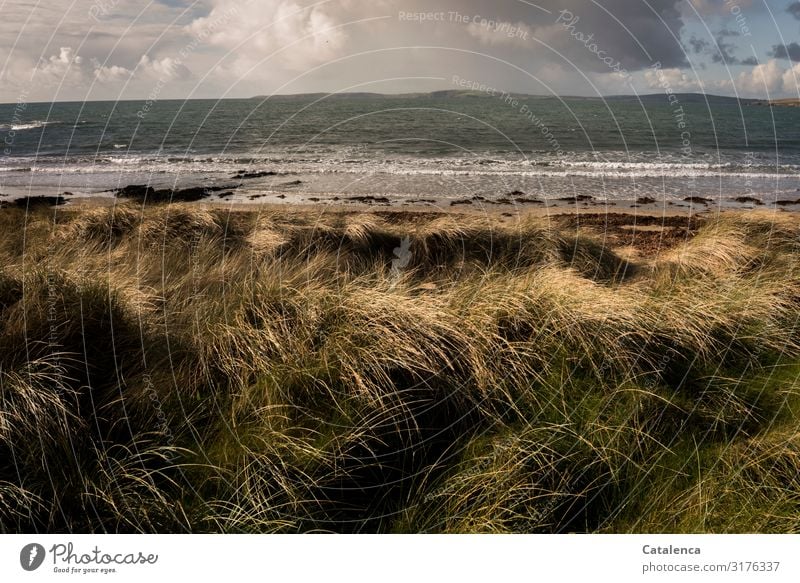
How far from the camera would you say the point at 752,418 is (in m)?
4.08

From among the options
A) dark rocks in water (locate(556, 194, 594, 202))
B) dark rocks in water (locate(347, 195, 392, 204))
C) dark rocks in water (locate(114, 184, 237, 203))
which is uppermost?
dark rocks in water (locate(114, 184, 237, 203))

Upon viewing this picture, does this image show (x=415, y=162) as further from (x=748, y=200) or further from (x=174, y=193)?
(x=748, y=200)

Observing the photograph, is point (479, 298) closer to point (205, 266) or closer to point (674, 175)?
point (205, 266)

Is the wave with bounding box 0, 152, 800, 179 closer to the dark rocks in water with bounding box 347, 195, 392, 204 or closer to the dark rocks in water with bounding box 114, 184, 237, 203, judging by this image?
the dark rocks in water with bounding box 114, 184, 237, 203

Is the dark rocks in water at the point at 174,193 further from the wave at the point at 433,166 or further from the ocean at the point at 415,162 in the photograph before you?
the wave at the point at 433,166

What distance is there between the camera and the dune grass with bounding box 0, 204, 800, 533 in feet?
11.1

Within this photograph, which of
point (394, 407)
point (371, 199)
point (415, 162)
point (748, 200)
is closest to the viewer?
point (394, 407)

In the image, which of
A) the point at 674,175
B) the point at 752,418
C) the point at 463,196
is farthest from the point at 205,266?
the point at 674,175

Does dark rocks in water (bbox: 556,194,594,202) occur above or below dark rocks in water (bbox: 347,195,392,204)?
below

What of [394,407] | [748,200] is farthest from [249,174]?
[394,407]

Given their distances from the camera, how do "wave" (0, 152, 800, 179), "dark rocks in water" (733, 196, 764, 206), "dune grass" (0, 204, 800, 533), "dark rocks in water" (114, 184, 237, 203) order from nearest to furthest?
"dune grass" (0, 204, 800, 533), "dark rocks in water" (114, 184, 237, 203), "dark rocks in water" (733, 196, 764, 206), "wave" (0, 152, 800, 179)

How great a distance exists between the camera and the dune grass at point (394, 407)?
3398 mm

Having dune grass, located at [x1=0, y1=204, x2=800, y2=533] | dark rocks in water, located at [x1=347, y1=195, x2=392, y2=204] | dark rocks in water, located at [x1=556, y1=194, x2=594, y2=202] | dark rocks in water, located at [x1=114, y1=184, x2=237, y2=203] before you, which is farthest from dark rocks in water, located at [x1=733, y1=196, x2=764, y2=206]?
dark rocks in water, located at [x1=114, y1=184, x2=237, y2=203]

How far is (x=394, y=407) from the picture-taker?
383cm
